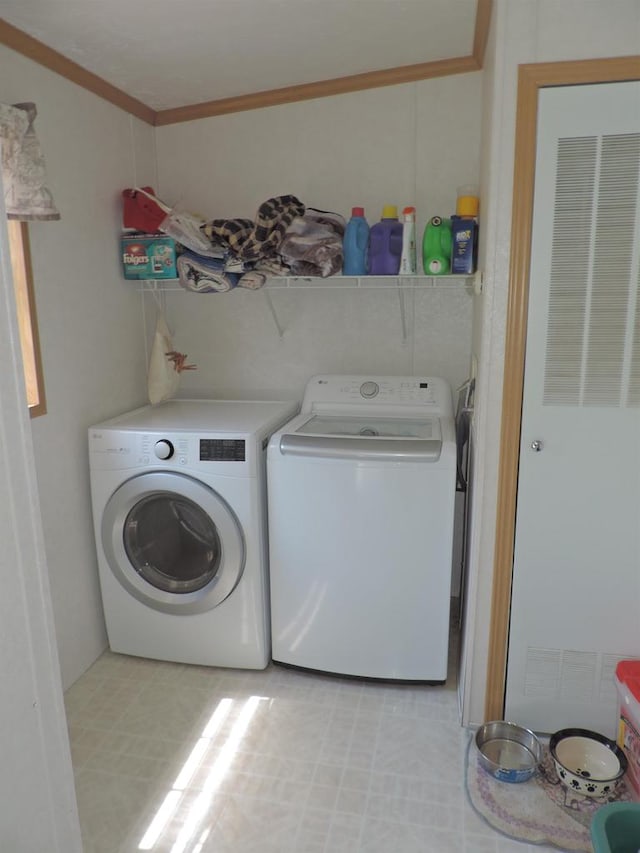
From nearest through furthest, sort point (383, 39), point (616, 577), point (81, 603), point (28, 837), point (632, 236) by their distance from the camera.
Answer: point (28, 837), point (632, 236), point (616, 577), point (383, 39), point (81, 603)

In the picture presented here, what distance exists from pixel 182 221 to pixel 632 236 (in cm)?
157

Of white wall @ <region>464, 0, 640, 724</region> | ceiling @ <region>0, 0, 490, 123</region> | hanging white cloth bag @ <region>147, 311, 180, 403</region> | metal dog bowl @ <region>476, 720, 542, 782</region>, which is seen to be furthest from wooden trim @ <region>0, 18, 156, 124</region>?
metal dog bowl @ <region>476, 720, 542, 782</region>

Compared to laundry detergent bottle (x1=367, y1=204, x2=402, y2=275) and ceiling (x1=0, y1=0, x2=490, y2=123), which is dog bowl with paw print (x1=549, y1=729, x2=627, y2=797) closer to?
laundry detergent bottle (x1=367, y1=204, x2=402, y2=275)

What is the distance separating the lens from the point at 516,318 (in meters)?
1.76

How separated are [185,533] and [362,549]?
2.34 ft

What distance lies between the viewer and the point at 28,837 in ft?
3.44

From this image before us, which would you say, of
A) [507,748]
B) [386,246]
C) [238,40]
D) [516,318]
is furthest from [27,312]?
[507,748]

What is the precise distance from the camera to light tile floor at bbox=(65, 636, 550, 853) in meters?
1.67

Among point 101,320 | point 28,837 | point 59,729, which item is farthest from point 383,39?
point 28,837

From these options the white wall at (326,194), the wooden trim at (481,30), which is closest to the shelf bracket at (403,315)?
the white wall at (326,194)

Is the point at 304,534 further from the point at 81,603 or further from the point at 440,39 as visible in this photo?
the point at 440,39

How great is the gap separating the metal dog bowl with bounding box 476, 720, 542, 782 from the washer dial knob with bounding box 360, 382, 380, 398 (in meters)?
1.29

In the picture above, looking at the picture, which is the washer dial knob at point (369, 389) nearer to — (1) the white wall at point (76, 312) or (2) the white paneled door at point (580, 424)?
(2) the white paneled door at point (580, 424)

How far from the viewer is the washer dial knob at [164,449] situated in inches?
85.7
